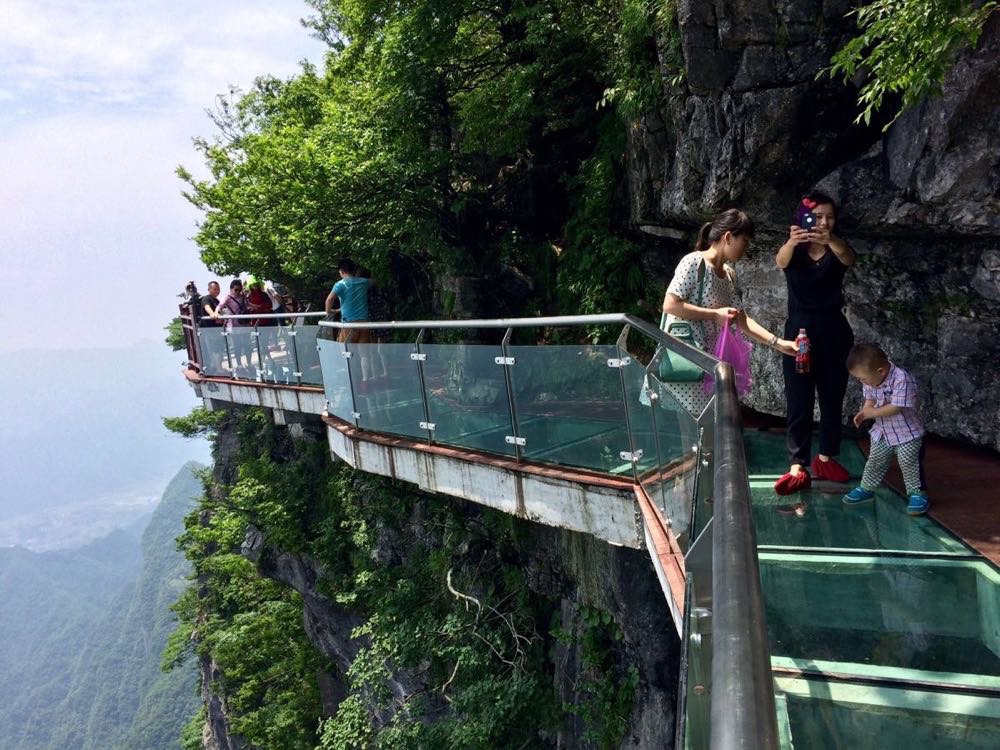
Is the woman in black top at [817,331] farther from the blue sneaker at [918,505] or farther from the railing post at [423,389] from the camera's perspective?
the railing post at [423,389]

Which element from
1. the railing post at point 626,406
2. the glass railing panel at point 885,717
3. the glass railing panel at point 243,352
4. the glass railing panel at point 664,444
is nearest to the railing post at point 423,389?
the railing post at point 626,406

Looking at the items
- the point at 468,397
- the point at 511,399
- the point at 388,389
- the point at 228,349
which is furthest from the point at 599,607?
the point at 228,349

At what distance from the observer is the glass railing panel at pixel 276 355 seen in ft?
38.7

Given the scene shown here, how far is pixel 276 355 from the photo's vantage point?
1220cm

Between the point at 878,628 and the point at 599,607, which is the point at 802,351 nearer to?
the point at 878,628

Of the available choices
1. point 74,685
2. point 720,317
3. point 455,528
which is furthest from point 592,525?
point 74,685

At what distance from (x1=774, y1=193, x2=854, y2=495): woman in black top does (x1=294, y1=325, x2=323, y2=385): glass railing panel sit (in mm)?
7829

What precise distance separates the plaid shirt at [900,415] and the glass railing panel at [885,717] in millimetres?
2124

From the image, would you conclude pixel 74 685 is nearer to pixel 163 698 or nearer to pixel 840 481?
pixel 163 698

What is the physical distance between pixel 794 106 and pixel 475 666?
733cm

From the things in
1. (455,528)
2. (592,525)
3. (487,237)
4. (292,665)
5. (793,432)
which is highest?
(487,237)

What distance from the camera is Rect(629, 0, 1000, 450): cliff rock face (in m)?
5.21

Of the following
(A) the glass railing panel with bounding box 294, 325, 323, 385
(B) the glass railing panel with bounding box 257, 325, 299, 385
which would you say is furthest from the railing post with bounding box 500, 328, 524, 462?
(B) the glass railing panel with bounding box 257, 325, 299, 385

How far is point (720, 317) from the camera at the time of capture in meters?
4.21
